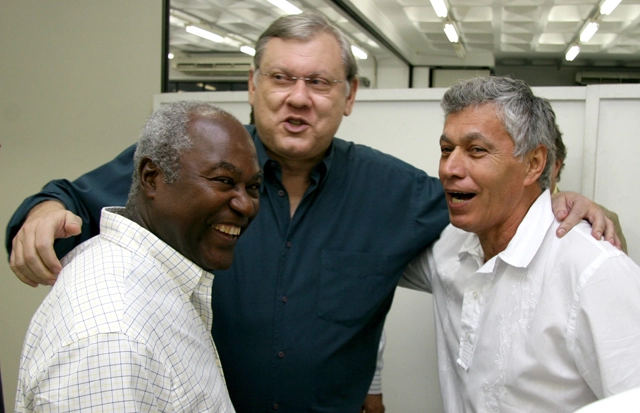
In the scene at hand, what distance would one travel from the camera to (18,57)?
3057 mm

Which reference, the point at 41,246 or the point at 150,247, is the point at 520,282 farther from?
the point at 41,246

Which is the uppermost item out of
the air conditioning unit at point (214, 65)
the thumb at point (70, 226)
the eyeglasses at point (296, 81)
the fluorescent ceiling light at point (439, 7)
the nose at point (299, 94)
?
the fluorescent ceiling light at point (439, 7)

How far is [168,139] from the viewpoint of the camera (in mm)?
1059

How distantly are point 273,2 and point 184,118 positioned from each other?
3926mm

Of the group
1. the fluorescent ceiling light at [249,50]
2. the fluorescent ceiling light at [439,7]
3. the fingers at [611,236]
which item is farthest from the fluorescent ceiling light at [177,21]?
the fingers at [611,236]

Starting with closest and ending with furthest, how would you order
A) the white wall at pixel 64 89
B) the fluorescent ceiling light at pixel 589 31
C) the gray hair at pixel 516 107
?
the gray hair at pixel 516 107 < the white wall at pixel 64 89 < the fluorescent ceiling light at pixel 589 31

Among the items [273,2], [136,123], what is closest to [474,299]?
[136,123]

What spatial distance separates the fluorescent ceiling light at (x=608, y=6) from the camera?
146 inches

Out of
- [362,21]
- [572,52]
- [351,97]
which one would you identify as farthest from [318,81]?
[362,21]

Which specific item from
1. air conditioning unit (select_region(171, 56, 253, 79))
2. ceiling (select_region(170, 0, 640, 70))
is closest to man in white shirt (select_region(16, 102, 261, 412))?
ceiling (select_region(170, 0, 640, 70))

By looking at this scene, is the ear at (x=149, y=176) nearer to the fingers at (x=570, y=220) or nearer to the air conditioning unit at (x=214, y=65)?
the fingers at (x=570, y=220)

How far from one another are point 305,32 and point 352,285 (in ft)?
2.50

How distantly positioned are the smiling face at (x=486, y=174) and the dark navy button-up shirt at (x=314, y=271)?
0.30m

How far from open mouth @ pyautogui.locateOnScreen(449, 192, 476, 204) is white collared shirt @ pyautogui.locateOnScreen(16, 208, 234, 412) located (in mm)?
699
